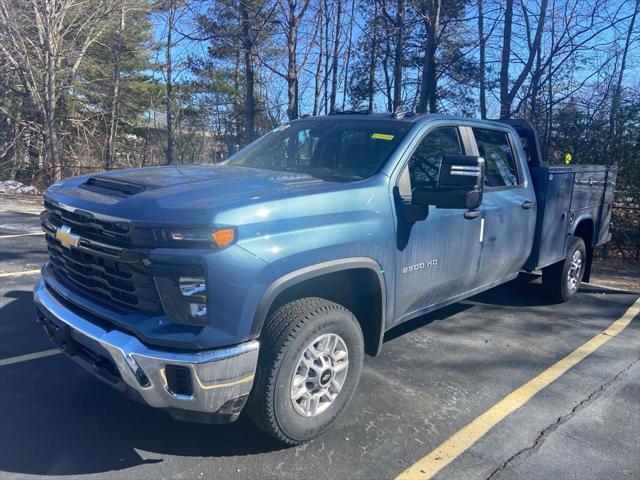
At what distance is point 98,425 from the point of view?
10.7 feet

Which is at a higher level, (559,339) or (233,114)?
(233,114)

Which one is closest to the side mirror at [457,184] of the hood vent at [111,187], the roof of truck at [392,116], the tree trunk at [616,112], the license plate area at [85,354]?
the roof of truck at [392,116]

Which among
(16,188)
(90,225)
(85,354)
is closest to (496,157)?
(90,225)

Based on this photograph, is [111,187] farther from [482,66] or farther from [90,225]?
[482,66]

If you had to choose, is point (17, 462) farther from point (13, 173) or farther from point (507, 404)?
point (13, 173)

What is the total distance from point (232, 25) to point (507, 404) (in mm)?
17707

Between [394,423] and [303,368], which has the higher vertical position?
[303,368]

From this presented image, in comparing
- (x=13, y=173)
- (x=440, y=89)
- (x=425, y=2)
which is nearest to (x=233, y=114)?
(x=13, y=173)

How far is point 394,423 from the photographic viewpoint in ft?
11.3

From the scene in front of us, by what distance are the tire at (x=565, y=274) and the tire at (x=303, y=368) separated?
3764mm

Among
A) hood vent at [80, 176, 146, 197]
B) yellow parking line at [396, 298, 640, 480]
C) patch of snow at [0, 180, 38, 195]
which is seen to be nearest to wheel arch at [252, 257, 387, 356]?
yellow parking line at [396, 298, 640, 480]

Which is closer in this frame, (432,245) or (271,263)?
(271,263)

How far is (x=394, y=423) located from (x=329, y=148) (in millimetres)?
2084

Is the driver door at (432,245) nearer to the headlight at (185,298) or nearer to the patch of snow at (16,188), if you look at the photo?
the headlight at (185,298)
